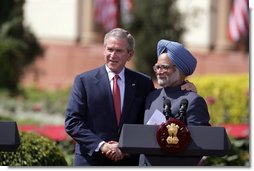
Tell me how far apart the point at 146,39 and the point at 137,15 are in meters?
0.66

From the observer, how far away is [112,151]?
233 inches

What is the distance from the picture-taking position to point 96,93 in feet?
20.1

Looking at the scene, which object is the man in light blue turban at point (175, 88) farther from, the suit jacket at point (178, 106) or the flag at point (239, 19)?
the flag at point (239, 19)

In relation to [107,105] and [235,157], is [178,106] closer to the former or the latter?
[107,105]

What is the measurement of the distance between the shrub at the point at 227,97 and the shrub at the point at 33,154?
30.7 feet

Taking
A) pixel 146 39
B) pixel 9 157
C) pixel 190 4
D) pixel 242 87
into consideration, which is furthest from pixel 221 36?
pixel 9 157

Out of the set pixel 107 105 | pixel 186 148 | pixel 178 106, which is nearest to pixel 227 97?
pixel 107 105

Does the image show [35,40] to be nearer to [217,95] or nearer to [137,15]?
[137,15]

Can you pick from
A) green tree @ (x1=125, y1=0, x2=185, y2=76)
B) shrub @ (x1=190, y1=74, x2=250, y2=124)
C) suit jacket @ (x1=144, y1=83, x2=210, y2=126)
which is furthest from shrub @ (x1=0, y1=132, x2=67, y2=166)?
green tree @ (x1=125, y1=0, x2=185, y2=76)

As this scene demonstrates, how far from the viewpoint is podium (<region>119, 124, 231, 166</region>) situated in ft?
18.2

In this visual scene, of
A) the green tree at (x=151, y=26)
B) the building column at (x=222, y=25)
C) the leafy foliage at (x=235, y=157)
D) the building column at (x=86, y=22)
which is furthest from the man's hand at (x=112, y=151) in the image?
the building column at (x=86, y=22)

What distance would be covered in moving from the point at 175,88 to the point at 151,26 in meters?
19.2

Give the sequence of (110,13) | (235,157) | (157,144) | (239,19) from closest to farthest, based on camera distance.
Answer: (157,144), (235,157), (110,13), (239,19)

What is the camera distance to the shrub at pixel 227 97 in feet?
59.0
